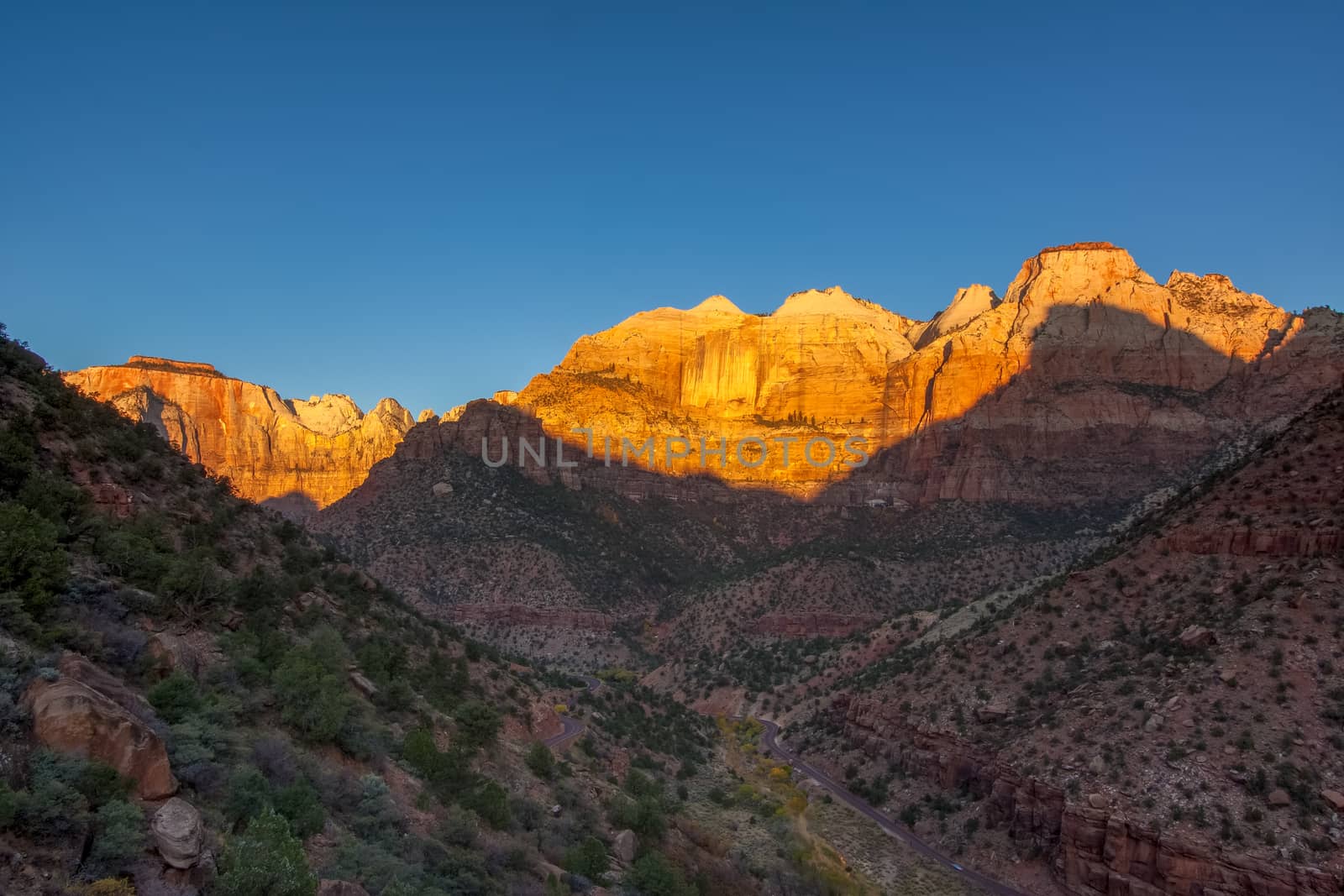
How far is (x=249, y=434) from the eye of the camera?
6619 inches

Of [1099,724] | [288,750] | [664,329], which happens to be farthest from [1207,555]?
[664,329]

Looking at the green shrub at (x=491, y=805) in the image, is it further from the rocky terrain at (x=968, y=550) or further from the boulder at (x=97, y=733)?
the boulder at (x=97, y=733)

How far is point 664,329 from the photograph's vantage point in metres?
145

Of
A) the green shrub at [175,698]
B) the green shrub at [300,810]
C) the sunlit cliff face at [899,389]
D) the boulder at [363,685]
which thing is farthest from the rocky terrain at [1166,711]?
the sunlit cliff face at [899,389]

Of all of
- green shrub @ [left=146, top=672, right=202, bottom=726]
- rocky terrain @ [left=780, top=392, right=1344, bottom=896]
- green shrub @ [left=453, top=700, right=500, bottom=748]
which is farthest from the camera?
green shrub @ [left=453, top=700, right=500, bottom=748]

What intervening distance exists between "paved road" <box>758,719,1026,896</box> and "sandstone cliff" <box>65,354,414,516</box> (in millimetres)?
129418

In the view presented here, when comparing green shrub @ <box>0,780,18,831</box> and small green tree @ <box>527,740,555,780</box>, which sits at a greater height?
green shrub @ <box>0,780,18,831</box>

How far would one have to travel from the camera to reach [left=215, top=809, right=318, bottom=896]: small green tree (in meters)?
7.97

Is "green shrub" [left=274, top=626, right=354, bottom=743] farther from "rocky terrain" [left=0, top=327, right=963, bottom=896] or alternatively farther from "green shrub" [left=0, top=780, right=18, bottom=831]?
"green shrub" [left=0, top=780, right=18, bottom=831]

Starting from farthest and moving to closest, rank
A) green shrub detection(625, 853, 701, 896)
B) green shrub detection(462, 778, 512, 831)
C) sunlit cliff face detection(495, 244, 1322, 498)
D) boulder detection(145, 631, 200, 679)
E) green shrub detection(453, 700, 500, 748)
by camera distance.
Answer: sunlit cliff face detection(495, 244, 1322, 498) < green shrub detection(453, 700, 500, 748) < green shrub detection(625, 853, 701, 896) < green shrub detection(462, 778, 512, 831) < boulder detection(145, 631, 200, 679)

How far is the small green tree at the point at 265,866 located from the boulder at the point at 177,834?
1.22ft

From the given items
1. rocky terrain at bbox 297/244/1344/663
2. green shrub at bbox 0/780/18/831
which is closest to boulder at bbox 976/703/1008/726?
rocky terrain at bbox 297/244/1344/663

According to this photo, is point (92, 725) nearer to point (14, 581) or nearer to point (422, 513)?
point (14, 581)

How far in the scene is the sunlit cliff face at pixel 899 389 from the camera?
305 feet
